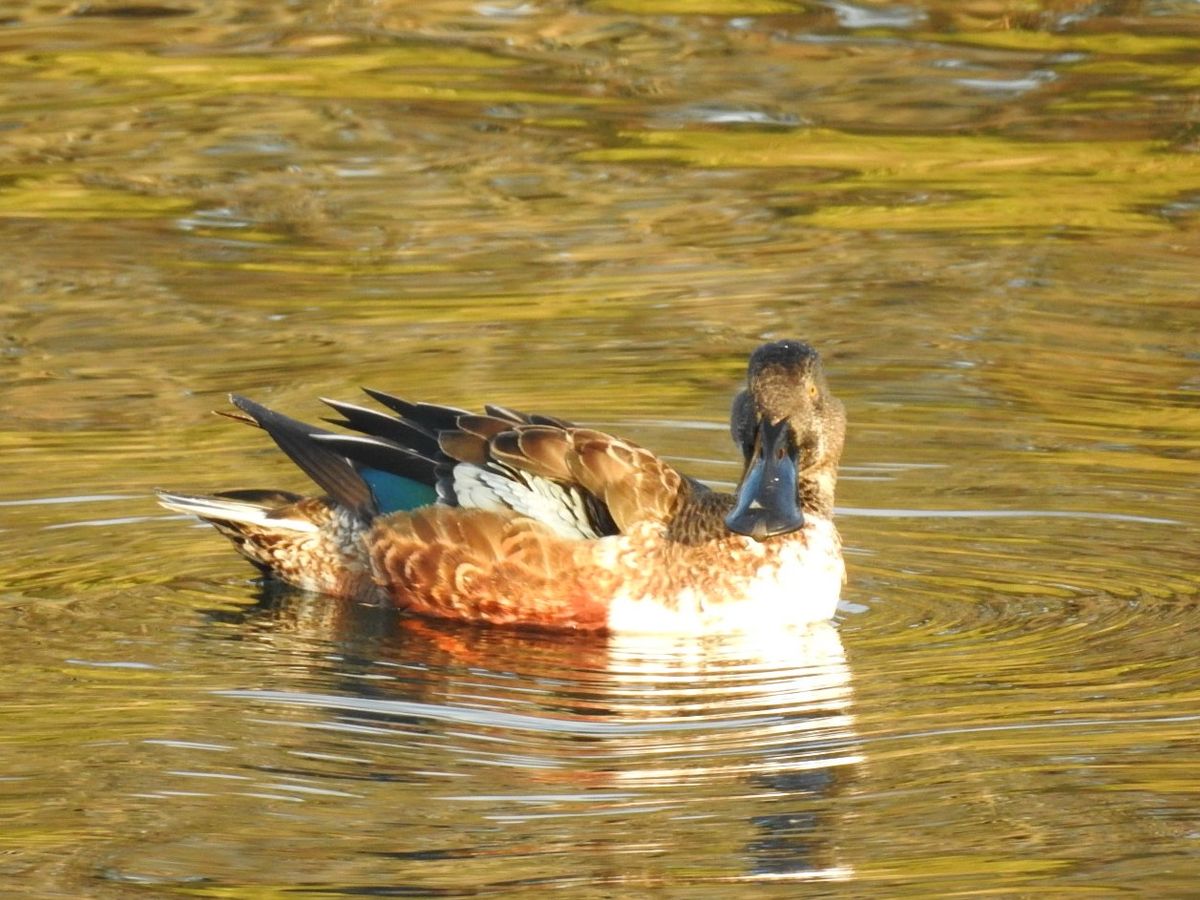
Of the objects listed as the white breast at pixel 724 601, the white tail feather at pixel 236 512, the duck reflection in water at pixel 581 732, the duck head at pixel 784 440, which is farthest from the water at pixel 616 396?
the duck head at pixel 784 440

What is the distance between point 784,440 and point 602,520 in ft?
2.34

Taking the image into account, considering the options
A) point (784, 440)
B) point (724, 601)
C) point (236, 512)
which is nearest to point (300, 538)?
point (236, 512)

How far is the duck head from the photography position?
8.25 metres

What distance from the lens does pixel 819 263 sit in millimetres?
13312

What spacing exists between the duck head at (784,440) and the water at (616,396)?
457mm

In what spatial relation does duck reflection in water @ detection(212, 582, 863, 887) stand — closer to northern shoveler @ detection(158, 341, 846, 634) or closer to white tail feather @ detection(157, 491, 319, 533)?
northern shoveler @ detection(158, 341, 846, 634)

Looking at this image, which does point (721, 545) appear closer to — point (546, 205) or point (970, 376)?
point (970, 376)

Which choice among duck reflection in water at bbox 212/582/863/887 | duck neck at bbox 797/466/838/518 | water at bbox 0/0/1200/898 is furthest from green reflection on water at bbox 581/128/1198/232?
duck reflection in water at bbox 212/582/863/887

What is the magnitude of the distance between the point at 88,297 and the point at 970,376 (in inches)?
185

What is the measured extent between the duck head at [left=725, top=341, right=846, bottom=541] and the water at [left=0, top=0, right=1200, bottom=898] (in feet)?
1.50

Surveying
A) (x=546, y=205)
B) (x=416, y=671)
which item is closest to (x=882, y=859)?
(x=416, y=671)

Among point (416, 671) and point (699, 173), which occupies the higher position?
point (699, 173)

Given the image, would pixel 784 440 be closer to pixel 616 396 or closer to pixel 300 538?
pixel 300 538

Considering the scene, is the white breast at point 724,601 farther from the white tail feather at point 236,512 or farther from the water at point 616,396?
the white tail feather at point 236,512
